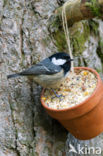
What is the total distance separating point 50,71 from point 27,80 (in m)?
0.29

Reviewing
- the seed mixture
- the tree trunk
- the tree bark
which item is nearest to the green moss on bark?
the tree bark

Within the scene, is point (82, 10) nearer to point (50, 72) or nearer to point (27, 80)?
point (50, 72)

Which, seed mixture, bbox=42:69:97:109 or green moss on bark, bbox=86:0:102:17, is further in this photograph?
green moss on bark, bbox=86:0:102:17

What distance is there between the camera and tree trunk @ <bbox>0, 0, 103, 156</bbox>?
1991mm

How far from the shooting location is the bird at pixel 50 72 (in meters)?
1.93

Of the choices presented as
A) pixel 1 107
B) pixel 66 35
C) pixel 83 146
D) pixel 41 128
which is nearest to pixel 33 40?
pixel 66 35

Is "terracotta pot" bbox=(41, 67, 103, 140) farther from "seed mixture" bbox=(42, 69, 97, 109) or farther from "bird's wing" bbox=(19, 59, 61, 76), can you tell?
"bird's wing" bbox=(19, 59, 61, 76)

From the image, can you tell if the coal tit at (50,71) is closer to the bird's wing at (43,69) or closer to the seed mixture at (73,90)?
the bird's wing at (43,69)

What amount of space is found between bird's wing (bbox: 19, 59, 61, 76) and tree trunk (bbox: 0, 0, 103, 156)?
224 mm

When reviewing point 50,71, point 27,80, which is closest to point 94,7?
point 50,71

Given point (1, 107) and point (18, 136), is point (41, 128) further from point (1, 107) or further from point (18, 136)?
point (1, 107)

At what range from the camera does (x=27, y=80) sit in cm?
212

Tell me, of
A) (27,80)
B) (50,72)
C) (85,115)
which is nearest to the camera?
(85,115)

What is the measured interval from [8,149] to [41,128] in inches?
13.8
